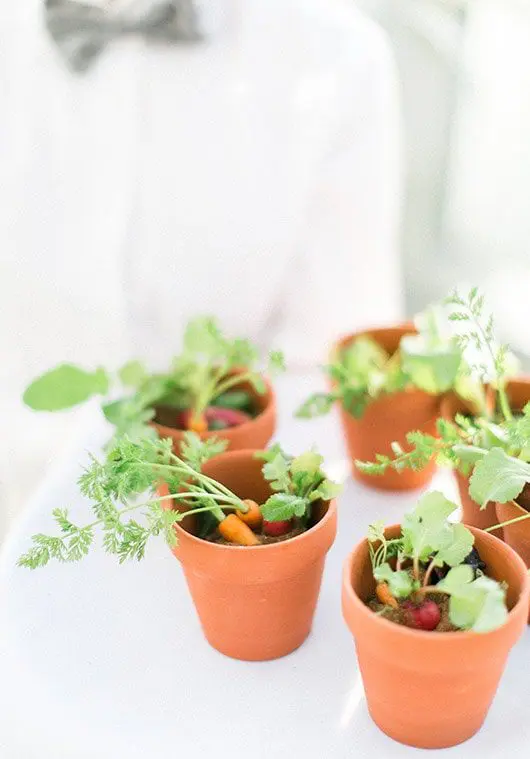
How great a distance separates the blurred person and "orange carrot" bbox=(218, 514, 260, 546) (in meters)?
0.61

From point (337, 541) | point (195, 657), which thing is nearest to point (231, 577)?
point (195, 657)

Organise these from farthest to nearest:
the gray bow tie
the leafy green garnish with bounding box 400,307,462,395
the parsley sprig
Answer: the gray bow tie, the leafy green garnish with bounding box 400,307,462,395, the parsley sprig

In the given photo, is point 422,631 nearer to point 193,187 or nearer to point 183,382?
point 183,382

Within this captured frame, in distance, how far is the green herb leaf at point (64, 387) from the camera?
2.67 feet

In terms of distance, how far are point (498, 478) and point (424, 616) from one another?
124mm

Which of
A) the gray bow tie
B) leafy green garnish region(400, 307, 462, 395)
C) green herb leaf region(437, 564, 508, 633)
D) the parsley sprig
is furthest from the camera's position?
the gray bow tie

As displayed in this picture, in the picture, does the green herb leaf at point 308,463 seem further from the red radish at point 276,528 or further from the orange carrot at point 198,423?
the orange carrot at point 198,423

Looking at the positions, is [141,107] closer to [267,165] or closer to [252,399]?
[267,165]

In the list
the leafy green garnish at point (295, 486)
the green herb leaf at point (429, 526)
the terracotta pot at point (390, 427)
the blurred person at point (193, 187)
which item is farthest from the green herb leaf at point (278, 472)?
the blurred person at point (193, 187)

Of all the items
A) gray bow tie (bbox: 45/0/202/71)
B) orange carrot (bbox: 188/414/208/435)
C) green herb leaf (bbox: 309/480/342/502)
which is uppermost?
gray bow tie (bbox: 45/0/202/71)

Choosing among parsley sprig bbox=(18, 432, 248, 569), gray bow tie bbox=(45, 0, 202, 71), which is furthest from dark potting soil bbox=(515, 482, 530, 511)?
gray bow tie bbox=(45, 0, 202, 71)

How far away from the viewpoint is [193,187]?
1.30 m

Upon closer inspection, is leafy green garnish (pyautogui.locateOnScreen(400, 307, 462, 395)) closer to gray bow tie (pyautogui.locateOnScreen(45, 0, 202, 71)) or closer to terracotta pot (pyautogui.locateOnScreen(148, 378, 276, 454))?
terracotta pot (pyautogui.locateOnScreen(148, 378, 276, 454))

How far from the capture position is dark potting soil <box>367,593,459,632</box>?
2.03 ft
